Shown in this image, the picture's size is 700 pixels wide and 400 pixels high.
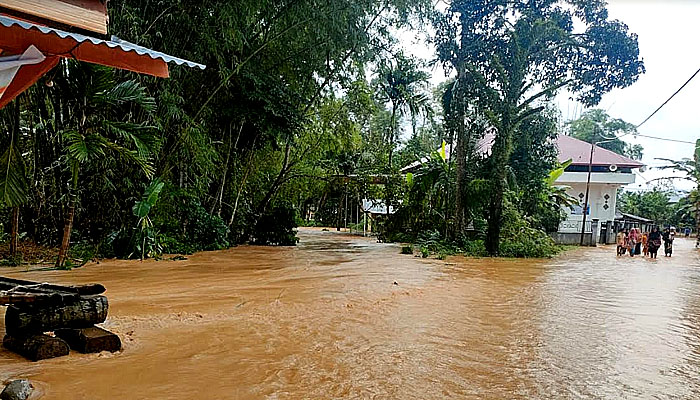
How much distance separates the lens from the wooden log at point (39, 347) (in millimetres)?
4387

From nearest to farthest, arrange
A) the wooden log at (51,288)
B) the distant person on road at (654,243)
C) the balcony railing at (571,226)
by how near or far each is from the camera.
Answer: the wooden log at (51,288) < the distant person on road at (654,243) < the balcony railing at (571,226)

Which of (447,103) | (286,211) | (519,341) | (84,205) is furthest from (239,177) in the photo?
(519,341)

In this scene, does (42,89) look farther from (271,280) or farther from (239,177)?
(239,177)

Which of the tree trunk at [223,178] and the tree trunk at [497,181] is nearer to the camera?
the tree trunk at [223,178]

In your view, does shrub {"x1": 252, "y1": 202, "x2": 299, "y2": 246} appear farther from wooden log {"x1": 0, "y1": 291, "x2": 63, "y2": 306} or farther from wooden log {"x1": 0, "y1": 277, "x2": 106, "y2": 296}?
wooden log {"x1": 0, "y1": 291, "x2": 63, "y2": 306}

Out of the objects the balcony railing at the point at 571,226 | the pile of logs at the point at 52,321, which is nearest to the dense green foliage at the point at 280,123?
the pile of logs at the point at 52,321

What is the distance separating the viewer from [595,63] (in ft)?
55.1

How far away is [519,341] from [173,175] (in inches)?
430

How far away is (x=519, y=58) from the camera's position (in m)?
16.5

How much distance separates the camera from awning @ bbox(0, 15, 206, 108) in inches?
139

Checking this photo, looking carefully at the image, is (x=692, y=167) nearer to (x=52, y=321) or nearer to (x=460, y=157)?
(x=460, y=157)

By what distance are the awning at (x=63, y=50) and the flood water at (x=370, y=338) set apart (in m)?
2.21

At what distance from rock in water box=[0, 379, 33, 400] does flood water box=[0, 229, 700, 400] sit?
132 mm

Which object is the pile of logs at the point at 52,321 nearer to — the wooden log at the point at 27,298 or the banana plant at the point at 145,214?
the wooden log at the point at 27,298
